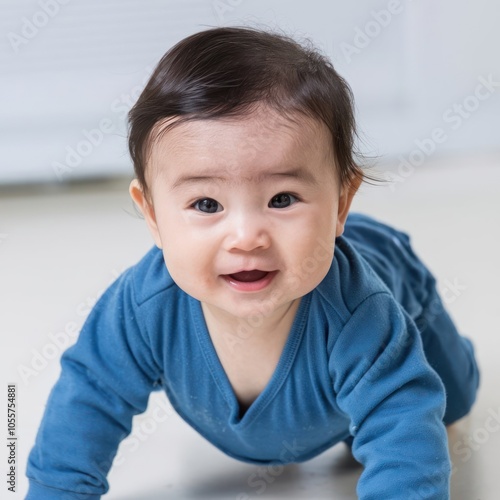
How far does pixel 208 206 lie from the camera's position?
85cm

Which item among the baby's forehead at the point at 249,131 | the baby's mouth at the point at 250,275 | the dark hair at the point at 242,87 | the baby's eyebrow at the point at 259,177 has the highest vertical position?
the dark hair at the point at 242,87

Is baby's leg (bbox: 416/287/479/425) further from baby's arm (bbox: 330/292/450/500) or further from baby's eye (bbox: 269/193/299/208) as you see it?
baby's eye (bbox: 269/193/299/208)

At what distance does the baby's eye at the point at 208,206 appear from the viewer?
2.78ft

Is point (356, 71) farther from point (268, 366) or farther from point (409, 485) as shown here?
point (409, 485)

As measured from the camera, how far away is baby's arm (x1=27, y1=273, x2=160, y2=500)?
0.98m

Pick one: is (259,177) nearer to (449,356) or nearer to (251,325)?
(251,325)

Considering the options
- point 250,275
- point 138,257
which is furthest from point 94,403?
point 138,257

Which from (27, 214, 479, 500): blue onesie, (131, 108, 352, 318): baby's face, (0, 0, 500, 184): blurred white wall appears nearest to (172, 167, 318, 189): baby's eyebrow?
(131, 108, 352, 318): baby's face

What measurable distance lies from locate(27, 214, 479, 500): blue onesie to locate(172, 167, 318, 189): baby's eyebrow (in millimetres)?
141

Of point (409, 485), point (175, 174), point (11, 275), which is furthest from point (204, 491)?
point (11, 275)

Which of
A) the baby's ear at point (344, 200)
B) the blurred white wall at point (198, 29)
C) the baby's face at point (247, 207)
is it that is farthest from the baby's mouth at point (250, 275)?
the blurred white wall at point (198, 29)

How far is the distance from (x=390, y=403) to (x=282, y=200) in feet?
0.73

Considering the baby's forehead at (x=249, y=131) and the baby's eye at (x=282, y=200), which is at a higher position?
the baby's forehead at (x=249, y=131)

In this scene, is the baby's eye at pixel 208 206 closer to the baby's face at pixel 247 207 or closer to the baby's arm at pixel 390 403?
the baby's face at pixel 247 207
